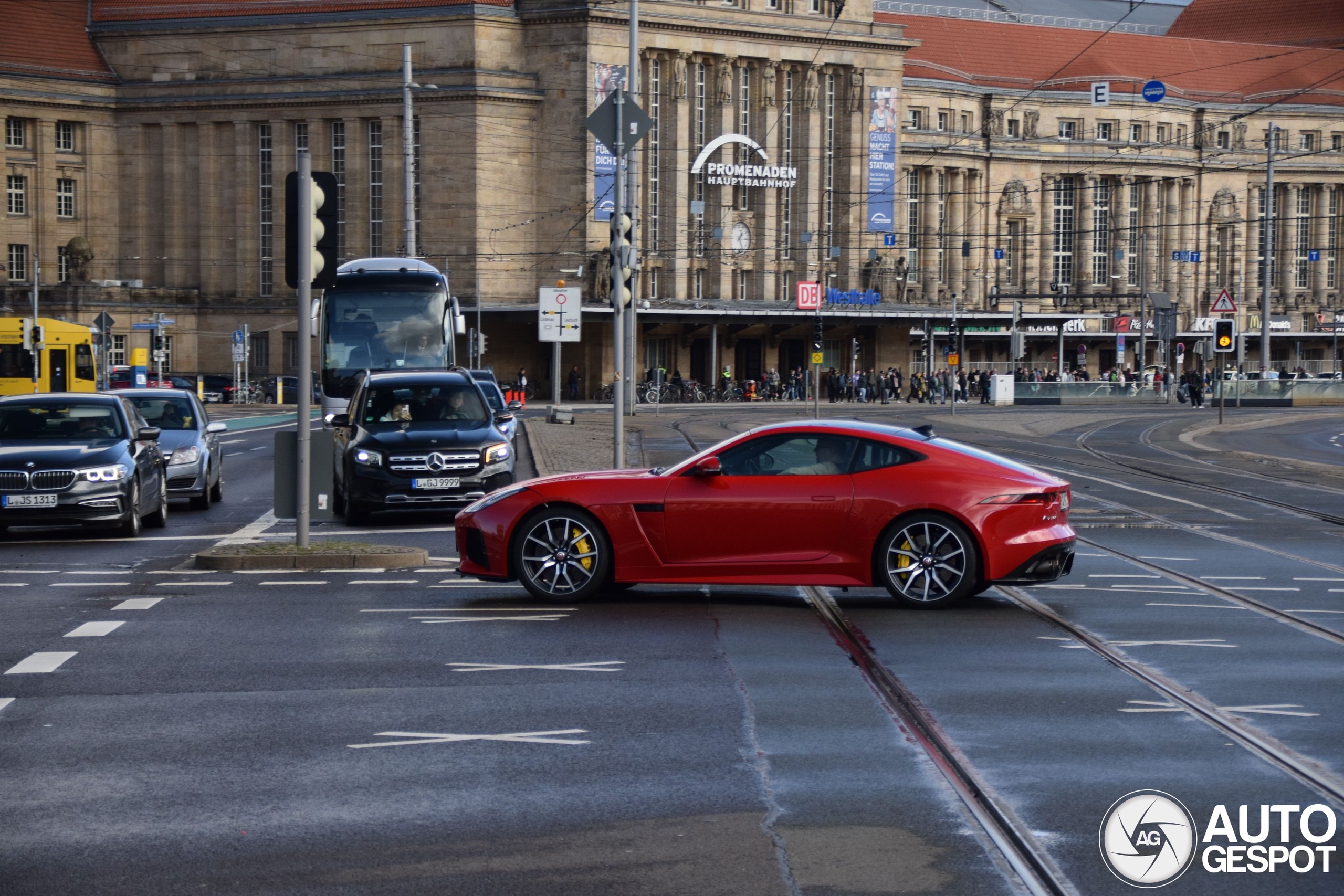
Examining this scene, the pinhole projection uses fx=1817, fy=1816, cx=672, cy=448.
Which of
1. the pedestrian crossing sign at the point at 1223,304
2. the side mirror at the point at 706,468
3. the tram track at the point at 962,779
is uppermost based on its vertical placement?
the pedestrian crossing sign at the point at 1223,304

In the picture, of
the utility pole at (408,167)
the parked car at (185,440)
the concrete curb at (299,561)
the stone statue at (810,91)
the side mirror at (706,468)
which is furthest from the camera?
the stone statue at (810,91)

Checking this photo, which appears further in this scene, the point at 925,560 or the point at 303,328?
the point at 303,328

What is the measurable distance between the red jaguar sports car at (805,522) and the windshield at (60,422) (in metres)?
8.23

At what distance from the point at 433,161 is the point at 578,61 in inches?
342

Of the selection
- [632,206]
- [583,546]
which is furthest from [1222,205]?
[583,546]

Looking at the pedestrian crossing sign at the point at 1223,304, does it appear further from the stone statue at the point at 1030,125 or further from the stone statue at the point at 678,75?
the stone statue at the point at 1030,125

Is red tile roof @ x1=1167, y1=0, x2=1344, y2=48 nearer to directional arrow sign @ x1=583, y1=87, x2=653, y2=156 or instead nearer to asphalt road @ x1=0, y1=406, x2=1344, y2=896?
directional arrow sign @ x1=583, y1=87, x2=653, y2=156

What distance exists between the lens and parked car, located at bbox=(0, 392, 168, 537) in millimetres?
18109

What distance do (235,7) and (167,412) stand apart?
72541 mm

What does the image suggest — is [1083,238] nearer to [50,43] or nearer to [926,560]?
[50,43]

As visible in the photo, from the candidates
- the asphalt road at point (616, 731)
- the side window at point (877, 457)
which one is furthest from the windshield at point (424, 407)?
the side window at point (877, 457)

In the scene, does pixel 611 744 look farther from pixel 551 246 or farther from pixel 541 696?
pixel 551 246

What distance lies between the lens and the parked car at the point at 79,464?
59.4 ft

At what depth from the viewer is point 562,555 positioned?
13.0 meters
